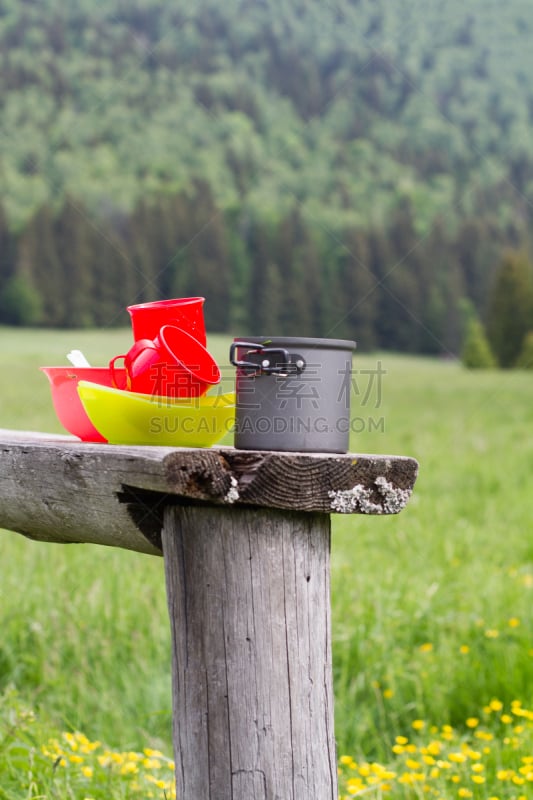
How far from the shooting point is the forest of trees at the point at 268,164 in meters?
39.1

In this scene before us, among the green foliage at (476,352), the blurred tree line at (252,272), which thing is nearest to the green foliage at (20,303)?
the blurred tree line at (252,272)

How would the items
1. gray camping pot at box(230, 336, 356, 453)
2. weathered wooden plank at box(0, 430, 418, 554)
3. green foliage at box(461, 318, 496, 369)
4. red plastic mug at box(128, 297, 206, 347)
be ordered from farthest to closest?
1. green foliage at box(461, 318, 496, 369)
2. red plastic mug at box(128, 297, 206, 347)
3. gray camping pot at box(230, 336, 356, 453)
4. weathered wooden plank at box(0, 430, 418, 554)

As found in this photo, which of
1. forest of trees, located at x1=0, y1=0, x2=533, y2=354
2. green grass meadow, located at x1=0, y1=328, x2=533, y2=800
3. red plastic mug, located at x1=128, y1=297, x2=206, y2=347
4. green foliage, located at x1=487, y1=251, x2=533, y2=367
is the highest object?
forest of trees, located at x1=0, y1=0, x2=533, y2=354

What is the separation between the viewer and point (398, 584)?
11.3ft

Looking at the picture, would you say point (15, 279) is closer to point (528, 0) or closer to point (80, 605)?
point (80, 605)

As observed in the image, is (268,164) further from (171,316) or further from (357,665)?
(171,316)

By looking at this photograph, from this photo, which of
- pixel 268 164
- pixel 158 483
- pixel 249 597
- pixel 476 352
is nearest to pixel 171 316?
pixel 158 483

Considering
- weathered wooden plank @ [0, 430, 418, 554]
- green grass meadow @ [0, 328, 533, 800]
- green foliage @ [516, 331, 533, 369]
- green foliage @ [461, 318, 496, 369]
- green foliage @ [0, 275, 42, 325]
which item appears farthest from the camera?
green foliage @ [461, 318, 496, 369]

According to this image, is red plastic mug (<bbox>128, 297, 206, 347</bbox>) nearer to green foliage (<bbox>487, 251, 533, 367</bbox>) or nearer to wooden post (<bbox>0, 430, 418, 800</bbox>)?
wooden post (<bbox>0, 430, 418, 800</bbox>)

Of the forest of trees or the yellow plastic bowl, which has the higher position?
the forest of trees

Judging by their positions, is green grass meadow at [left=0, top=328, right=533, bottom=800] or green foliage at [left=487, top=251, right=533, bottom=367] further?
green foliage at [left=487, top=251, right=533, bottom=367]

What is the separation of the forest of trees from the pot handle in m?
13.2

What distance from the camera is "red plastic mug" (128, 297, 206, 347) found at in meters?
1.58

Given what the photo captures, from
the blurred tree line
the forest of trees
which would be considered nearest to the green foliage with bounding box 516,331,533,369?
the blurred tree line
